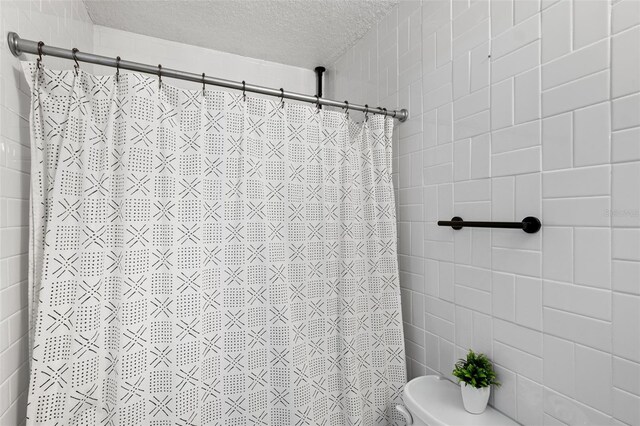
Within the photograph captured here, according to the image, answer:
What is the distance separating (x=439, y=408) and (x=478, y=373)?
19cm

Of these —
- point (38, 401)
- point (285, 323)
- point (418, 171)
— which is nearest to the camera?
point (38, 401)

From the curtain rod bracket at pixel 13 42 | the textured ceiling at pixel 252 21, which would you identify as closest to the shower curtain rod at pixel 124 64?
the curtain rod bracket at pixel 13 42

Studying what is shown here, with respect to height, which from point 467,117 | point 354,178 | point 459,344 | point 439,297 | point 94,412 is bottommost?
point 94,412

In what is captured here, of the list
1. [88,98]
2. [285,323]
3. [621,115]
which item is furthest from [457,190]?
[88,98]

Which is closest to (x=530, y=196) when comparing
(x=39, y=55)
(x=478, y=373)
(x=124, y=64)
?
(x=478, y=373)

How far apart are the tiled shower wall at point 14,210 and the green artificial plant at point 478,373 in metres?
1.32

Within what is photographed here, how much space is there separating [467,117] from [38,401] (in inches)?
63.8

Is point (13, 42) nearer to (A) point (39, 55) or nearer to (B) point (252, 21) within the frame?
(A) point (39, 55)

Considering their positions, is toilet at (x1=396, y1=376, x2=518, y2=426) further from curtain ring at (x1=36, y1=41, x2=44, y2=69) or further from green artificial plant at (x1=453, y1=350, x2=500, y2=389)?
curtain ring at (x1=36, y1=41, x2=44, y2=69)

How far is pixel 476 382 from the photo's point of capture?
99 cm

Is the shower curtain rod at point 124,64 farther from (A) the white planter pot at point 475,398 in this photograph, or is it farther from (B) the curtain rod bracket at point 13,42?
(A) the white planter pot at point 475,398

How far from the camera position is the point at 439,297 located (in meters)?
1.27

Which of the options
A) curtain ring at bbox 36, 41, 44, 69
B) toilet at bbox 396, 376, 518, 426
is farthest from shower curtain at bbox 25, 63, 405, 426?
toilet at bbox 396, 376, 518, 426

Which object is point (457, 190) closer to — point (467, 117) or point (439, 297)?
point (467, 117)
